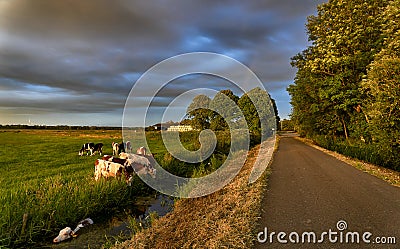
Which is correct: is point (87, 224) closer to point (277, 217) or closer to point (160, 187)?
point (160, 187)

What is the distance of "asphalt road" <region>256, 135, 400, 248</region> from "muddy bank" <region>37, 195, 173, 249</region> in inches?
130

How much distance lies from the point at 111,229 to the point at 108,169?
419cm

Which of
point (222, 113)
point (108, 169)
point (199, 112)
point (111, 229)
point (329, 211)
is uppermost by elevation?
point (222, 113)

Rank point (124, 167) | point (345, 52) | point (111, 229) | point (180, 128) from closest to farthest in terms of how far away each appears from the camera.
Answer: point (111, 229), point (124, 167), point (180, 128), point (345, 52)

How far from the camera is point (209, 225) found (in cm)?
514

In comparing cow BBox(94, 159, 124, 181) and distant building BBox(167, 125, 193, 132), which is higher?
distant building BBox(167, 125, 193, 132)

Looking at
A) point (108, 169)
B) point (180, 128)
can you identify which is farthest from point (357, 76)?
point (108, 169)

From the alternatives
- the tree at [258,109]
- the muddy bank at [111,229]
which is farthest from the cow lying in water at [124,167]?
the tree at [258,109]

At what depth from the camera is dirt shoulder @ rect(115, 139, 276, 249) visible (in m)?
4.43

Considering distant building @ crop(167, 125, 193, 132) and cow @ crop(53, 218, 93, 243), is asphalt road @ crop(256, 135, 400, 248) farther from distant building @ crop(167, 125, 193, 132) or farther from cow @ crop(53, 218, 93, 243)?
distant building @ crop(167, 125, 193, 132)

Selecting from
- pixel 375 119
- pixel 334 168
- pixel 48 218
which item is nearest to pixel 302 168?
pixel 334 168

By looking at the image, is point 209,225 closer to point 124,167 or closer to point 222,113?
point 124,167

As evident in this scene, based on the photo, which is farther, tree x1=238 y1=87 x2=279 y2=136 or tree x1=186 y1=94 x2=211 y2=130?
tree x1=238 y1=87 x2=279 y2=136

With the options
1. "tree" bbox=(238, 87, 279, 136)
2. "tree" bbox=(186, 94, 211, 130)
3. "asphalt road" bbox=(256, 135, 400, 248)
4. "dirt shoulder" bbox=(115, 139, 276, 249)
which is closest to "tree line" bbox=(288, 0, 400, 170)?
"asphalt road" bbox=(256, 135, 400, 248)
